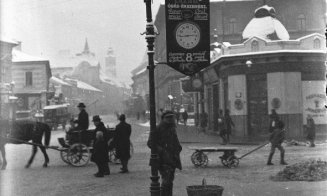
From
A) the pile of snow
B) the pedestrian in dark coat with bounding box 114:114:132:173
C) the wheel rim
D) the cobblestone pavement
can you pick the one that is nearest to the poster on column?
the cobblestone pavement

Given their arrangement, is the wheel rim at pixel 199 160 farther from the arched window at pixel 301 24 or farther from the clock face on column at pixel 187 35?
the arched window at pixel 301 24

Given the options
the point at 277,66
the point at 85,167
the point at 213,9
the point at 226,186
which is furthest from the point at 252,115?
the point at 213,9

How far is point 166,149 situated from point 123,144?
4.85 metres

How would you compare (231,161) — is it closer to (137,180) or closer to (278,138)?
(278,138)

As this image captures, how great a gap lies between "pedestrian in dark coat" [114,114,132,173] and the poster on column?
44.3 ft

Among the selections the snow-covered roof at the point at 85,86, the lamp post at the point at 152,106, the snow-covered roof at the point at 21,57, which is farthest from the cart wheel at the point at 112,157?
the snow-covered roof at the point at 21,57

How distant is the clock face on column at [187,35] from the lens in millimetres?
8070

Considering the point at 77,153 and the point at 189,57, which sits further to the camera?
the point at 77,153

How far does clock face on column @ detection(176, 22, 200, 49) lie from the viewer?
26.5 ft

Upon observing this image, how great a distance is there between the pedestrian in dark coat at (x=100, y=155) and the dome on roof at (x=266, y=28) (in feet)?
52.9

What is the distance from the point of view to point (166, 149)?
8180mm

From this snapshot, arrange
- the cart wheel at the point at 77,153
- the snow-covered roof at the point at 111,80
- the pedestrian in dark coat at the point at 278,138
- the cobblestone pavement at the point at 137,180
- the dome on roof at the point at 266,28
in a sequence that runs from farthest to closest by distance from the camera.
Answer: the dome on roof at the point at 266,28 < the snow-covered roof at the point at 111,80 < the cart wheel at the point at 77,153 < the pedestrian in dark coat at the point at 278,138 < the cobblestone pavement at the point at 137,180

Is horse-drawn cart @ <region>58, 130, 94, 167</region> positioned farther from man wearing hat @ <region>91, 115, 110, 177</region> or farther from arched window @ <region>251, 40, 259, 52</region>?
arched window @ <region>251, 40, 259, 52</region>

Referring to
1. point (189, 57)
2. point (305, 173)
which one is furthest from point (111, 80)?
point (189, 57)
